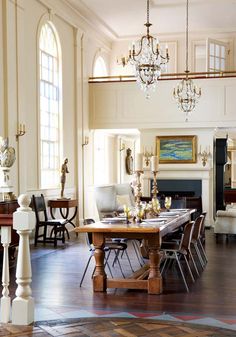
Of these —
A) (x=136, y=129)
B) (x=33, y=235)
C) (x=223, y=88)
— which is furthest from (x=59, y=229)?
(x=223, y=88)

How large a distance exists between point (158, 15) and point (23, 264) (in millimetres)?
10372

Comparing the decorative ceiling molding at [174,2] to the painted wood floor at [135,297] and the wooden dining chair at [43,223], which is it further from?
the painted wood floor at [135,297]

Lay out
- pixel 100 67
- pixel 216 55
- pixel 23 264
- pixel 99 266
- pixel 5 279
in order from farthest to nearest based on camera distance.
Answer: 1. pixel 100 67
2. pixel 216 55
3. pixel 99 266
4. pixel 5 279
5. pixel 23 264

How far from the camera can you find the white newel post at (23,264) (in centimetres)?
436

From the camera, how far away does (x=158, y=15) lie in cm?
1345

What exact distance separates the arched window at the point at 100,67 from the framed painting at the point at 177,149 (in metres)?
2.95

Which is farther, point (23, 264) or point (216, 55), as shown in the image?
point (216, 55)

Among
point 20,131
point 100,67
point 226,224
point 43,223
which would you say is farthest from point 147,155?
point 20,131

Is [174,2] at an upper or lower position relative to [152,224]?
upper

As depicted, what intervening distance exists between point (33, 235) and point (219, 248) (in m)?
3.51

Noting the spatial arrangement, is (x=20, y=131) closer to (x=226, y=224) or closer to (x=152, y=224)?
(x=152, y=224)

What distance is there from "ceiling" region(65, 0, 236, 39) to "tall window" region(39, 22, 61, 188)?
1.26 m

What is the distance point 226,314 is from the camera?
488 cm

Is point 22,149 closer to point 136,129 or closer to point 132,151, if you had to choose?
point 136,129
